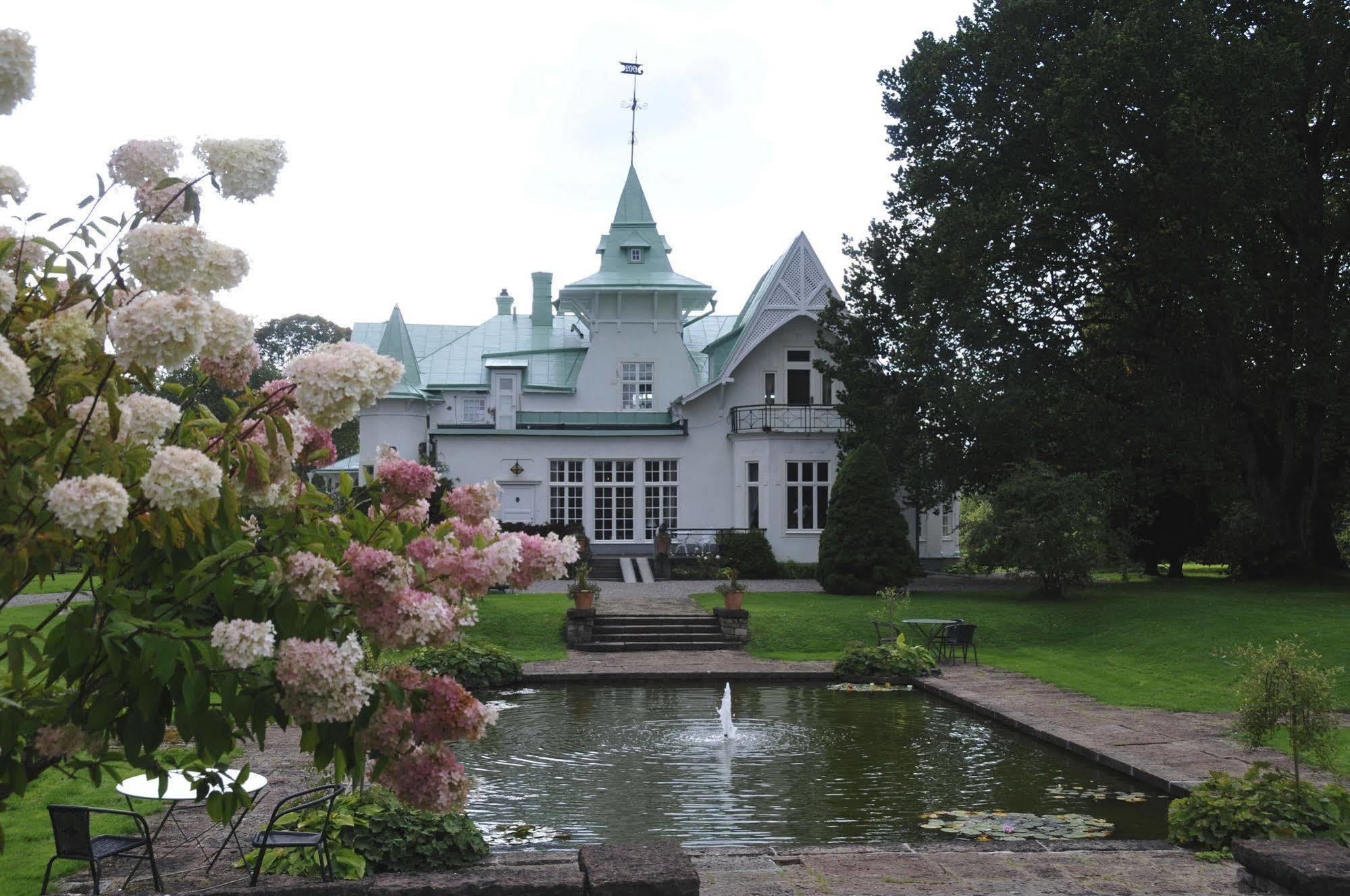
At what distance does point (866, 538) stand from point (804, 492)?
7.34 meters

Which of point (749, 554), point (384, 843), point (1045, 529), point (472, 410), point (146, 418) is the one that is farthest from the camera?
point (472, 410)

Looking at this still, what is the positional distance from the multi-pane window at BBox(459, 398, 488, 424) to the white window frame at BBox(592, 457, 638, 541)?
376 cm

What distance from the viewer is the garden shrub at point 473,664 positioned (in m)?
17.0

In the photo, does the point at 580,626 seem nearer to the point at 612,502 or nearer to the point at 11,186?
the point at 612,502

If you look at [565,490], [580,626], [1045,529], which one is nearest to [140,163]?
[580,626]

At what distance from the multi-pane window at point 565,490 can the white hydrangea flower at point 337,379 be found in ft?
108

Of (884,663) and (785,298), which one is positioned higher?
(785,298)

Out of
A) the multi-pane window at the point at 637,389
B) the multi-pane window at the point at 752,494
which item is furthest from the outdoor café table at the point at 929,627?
the multi-pane window at the point at 637,389

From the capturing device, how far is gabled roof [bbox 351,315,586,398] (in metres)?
37.7

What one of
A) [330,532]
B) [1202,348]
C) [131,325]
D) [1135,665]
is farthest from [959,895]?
[1202,348]

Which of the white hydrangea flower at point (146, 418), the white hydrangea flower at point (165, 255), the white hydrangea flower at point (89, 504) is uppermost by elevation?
the white hydrangea flower at point (165, 255)

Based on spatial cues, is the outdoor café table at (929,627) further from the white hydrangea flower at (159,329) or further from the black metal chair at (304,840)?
the white hydrangea flower at (159,329)

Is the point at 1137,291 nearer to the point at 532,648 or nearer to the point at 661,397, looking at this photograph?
the point at 661,397

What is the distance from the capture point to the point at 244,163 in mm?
3299
